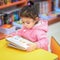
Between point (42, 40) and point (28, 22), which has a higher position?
point (28, 22)

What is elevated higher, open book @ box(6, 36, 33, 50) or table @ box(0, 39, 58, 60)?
open book @ box(6, 36, 33, 50)

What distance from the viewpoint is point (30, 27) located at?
5.24 ft

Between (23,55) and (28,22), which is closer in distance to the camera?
(23,55)

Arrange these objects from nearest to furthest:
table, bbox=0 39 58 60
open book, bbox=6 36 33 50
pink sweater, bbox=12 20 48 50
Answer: table, bbox=0 39 58 60
open book, bbox=6 36 33 50
pink sweater, bbox=12 20 48 50

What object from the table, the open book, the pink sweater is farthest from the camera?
the pink sweater

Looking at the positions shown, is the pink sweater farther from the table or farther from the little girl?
the table

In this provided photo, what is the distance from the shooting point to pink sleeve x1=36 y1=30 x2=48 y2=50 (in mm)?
1479

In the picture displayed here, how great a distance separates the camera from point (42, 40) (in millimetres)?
1521

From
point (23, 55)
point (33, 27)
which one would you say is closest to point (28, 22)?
point (33, 27)

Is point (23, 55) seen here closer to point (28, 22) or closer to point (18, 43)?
point (18, 43)

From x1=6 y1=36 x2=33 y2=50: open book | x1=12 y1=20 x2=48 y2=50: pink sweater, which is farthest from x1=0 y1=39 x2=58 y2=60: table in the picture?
x1=12 y1=20 x2=48 y2=50: pink sweater

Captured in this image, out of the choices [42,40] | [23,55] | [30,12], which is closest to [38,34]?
[42,40]

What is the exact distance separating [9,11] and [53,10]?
3.69 feet

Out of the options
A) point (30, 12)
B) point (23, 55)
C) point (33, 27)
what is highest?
point (30, 12)
